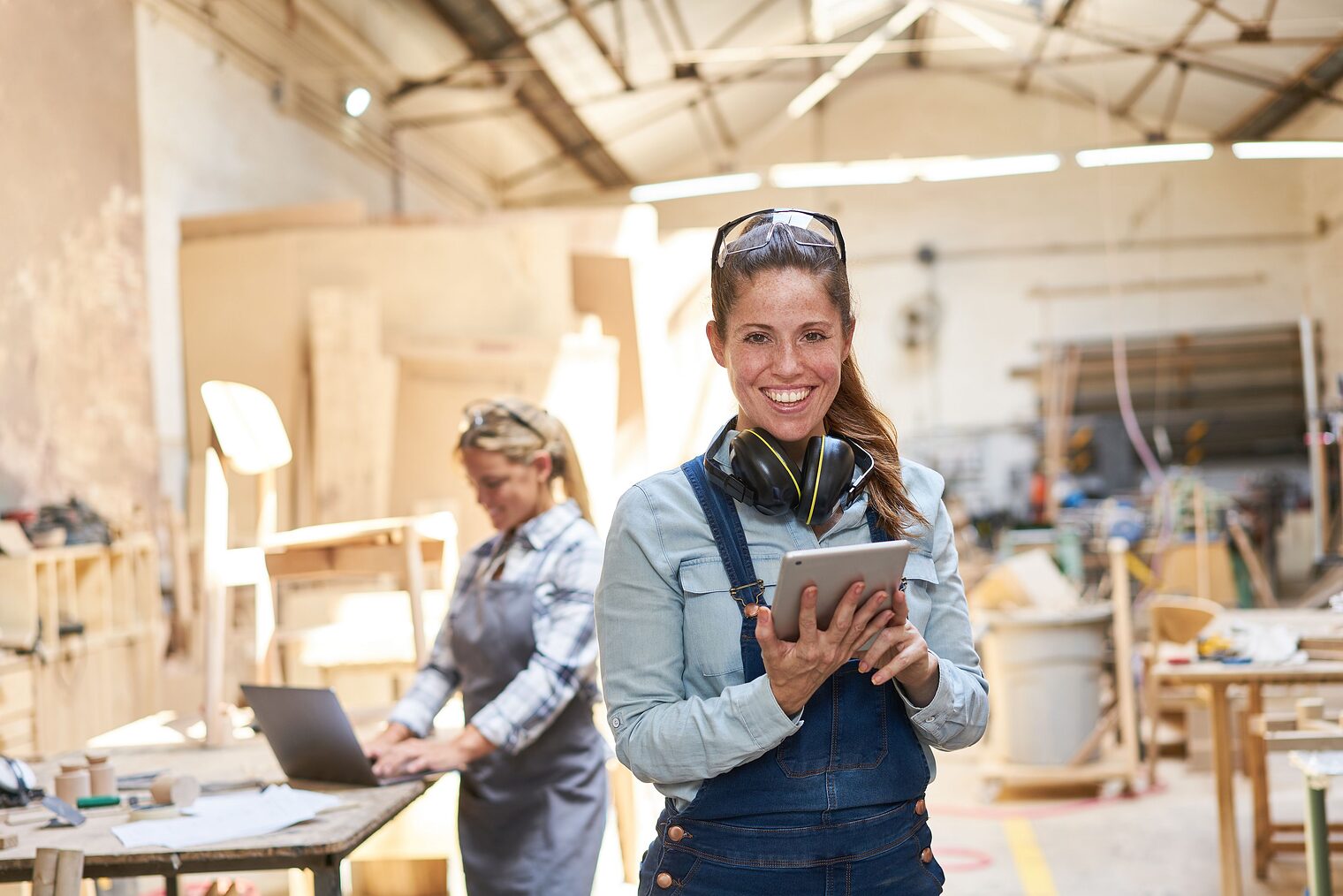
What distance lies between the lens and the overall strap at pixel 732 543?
1411mm

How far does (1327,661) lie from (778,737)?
3.33 metres

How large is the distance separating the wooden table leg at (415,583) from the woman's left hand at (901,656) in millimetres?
2068

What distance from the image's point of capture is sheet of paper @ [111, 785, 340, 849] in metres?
2.08

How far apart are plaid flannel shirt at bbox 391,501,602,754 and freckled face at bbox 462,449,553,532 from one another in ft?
0.12

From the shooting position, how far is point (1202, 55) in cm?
1113

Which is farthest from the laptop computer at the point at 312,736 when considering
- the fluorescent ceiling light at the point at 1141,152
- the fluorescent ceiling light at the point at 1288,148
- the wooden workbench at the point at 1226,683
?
the fluorescent ceiling light at the point at 1288,148

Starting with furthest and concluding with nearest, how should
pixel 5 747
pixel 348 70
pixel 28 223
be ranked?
1. pixel 348 70
2. pixel 28 223
3. pixel 5 747

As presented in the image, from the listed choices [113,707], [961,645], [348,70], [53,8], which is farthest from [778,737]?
[348,70]

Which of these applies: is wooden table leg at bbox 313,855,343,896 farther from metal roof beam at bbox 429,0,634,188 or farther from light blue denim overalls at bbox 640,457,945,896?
metal roof beam at bbox 429,0,634,188

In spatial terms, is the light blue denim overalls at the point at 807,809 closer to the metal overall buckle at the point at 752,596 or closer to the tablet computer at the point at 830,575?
the metal overall buckle at the point at 752,596

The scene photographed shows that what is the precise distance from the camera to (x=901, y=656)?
135 centimetres

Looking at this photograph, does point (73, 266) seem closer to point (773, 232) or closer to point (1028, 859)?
point (1028, 859)

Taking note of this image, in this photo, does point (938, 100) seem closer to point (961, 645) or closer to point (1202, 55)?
point (1202, 55)

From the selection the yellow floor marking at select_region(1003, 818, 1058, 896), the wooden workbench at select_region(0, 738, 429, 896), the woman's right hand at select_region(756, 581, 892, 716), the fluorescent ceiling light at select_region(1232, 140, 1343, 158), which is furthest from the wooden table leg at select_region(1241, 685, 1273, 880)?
the fluorescent ceiling light at select_region(1232, 140, 1343, 158)
